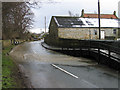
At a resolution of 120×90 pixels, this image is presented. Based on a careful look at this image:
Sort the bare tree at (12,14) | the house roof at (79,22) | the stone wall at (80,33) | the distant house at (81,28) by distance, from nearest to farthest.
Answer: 1. the bare tree at (12,14)
2. the stone wall at (80,33)
3. the distant house at (81,28)
4. the house roof at (79,22)

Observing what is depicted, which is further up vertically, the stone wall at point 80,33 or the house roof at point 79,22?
the house roof at point 79,22

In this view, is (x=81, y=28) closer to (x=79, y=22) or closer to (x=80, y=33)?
(x=80, y=33)

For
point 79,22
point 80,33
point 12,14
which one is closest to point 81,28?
point 80,33

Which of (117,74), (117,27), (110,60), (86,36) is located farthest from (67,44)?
(117,27)

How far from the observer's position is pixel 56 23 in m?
36.2

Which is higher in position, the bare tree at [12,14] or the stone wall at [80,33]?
the bare tree at [12,14]

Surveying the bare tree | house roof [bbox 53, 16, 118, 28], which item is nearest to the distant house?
house roof [bbox 53, 16, 118, 28]

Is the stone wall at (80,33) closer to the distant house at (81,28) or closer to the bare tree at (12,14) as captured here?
the distant house at (81,28)

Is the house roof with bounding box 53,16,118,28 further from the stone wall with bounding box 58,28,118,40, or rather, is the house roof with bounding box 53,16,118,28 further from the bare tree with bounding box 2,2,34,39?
the bare tree with bounding box 2,2,34,39

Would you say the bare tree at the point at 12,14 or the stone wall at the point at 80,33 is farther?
the stone wall at the point at 80,33

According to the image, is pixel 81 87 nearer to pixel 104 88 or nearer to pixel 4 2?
pixel 104 88

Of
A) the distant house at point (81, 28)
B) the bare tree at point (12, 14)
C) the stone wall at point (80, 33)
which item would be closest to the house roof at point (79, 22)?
the distant house at point (81, 28)

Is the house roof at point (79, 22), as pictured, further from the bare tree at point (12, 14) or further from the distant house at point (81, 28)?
the bare tree at point (12, 14)

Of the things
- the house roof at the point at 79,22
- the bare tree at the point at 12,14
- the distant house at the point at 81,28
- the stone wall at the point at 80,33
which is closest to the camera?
the bare tree at the point at 12,14
